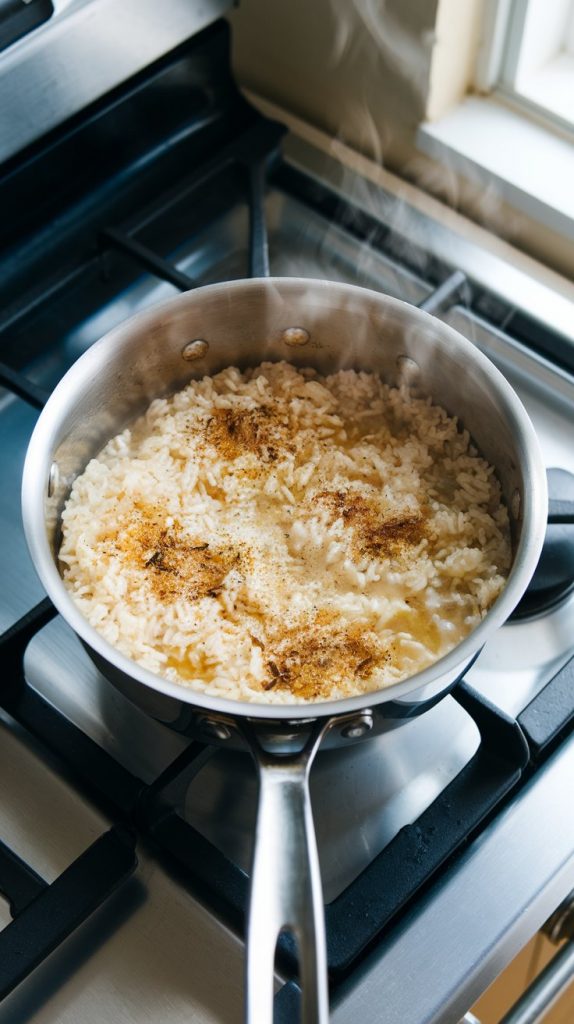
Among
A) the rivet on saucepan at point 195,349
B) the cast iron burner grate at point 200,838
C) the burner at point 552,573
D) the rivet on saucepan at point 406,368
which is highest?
the rivet on saucepan at point 406,368

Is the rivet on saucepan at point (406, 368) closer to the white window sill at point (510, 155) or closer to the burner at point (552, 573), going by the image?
the burner at point (552, 573)

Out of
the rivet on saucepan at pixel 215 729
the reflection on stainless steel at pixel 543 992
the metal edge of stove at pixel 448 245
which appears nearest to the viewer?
the rivet on saucepan at pixel 215 729

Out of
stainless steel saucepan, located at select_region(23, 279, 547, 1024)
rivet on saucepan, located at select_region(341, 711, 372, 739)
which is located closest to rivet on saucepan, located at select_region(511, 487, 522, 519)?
stainless steel saucepan, located at select_region(23, 279, 547, 1024)

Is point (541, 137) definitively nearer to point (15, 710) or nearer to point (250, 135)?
point (250, 135)

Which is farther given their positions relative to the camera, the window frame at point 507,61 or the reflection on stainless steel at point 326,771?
the window frame at point 507,61

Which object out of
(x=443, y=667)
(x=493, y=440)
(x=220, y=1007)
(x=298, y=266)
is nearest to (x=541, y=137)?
(x=298, y=266)

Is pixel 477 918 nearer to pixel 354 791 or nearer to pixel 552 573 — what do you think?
pixel 354 791

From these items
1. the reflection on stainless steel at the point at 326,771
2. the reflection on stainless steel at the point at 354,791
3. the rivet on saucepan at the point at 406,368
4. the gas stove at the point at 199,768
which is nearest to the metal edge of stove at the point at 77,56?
the gas stove at the point at 199,768
